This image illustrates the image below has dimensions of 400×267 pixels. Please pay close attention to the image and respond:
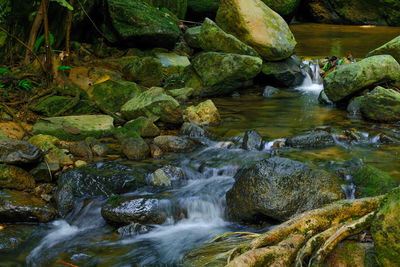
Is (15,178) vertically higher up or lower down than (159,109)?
lower down

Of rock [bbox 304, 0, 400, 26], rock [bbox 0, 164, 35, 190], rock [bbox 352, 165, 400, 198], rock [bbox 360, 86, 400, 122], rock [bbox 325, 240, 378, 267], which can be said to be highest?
rock [bbox 304, 0, 400, 26]

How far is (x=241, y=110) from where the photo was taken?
8.40m

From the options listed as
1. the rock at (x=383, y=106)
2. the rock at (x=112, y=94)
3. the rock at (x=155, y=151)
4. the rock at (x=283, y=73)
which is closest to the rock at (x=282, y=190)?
the rock at (x=155, y=151)

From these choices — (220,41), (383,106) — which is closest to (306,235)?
(383,106)

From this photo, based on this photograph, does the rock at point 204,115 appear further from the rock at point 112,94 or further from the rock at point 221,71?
the rock at point 221,71

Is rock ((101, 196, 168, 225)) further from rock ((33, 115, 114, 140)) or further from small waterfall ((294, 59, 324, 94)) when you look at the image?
small waterfall ((294, 59, 324, 94))

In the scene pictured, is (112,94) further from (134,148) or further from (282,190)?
(282,190)

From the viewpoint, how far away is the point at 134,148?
597 centimetres

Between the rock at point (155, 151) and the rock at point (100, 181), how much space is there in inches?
29.4

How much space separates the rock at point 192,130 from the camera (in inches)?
271

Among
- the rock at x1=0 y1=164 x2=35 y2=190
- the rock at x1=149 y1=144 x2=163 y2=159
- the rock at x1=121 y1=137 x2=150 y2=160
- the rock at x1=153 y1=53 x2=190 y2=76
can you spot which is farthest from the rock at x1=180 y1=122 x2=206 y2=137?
the rock at x1=153 y1=53 x2=190 y2=76

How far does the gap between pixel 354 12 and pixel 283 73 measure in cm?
1270

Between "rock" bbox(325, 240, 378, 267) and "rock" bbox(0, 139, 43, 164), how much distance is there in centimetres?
395

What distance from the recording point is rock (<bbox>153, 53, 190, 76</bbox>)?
33.6 ft
